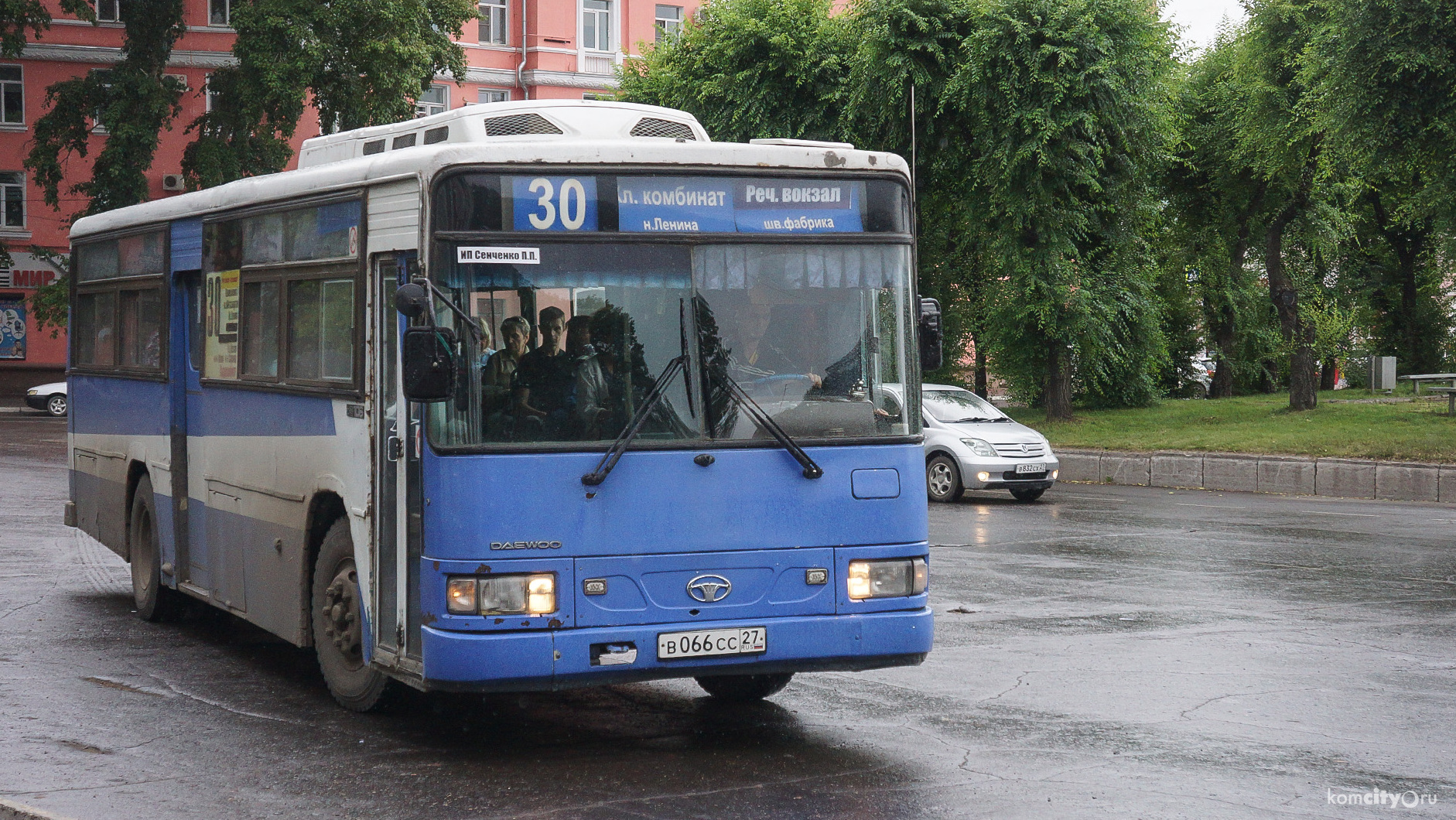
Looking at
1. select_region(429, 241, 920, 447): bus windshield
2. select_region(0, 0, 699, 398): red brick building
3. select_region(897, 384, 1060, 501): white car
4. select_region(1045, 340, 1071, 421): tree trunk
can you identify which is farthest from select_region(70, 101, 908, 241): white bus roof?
select_region(0, 0, 699, 398): red brick building

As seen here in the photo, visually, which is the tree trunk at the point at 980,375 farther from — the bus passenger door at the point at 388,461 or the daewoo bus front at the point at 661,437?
the bus passenger door at the point at 388,461

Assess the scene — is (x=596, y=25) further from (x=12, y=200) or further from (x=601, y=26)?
(x=12, y=200)

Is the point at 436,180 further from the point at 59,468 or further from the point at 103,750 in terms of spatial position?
the point at 59,468

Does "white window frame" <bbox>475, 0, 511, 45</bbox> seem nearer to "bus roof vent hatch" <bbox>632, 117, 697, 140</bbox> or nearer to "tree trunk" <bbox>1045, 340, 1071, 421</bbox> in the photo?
"tree trunk" <bbox>1045, 340, 1071, 421</bbox>

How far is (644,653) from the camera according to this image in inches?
257

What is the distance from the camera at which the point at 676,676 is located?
6.64 metres

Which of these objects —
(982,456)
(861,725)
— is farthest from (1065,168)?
(861,725)

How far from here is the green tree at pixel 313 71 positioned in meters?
39.6

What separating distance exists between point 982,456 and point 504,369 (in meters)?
14.7

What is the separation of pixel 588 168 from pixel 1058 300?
23.2 metres

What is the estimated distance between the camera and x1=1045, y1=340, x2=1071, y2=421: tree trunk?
30.7m

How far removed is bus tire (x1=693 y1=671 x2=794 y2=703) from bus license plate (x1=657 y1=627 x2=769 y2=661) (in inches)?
52.0

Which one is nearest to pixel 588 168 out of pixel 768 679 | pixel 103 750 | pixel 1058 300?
pixel 768 679

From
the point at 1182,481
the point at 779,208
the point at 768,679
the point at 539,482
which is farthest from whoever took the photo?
the point at 1182,481
